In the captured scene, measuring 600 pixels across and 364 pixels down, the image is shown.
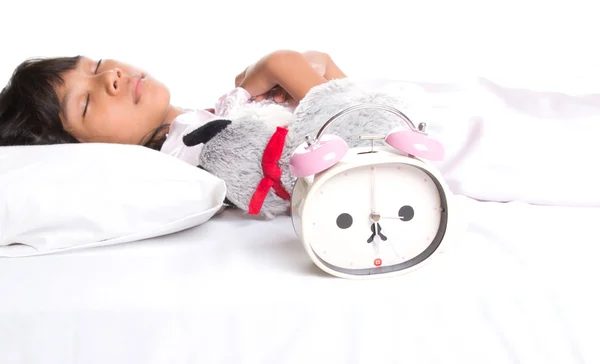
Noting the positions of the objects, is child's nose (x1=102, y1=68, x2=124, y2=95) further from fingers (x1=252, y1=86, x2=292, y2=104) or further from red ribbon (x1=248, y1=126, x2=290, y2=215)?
red ribbon (x1=248, y1=126, x2=290, y2=215)

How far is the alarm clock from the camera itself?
837 millimetres

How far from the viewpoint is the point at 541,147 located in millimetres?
1143

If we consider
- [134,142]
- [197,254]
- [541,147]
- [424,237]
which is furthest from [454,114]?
[134,142]

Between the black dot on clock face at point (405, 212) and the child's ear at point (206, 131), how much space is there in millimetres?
390

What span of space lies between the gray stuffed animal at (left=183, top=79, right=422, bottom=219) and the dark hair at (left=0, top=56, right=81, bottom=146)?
410 mm

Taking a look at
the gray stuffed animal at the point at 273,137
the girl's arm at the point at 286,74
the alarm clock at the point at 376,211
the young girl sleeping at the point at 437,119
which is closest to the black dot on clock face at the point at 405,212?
the alarm clock at the point at 376,211

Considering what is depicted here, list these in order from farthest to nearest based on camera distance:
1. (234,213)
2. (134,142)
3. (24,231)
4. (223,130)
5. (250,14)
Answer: (250,14) < (134,142) < (234,213) < (223,130) < (24,231)

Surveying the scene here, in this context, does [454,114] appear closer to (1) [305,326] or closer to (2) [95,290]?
(1) [305,326]

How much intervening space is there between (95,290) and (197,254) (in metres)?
0.18

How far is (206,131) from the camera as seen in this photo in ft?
3.55

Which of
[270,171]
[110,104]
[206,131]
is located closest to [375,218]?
[270,171]

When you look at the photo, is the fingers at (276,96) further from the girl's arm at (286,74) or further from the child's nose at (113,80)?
the child's nose at (113,80)

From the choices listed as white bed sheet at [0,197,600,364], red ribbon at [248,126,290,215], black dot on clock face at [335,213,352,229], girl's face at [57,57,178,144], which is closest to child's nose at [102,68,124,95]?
girl's face at [57,57,178,144]

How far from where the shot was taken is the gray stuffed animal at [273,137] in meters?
1.03
